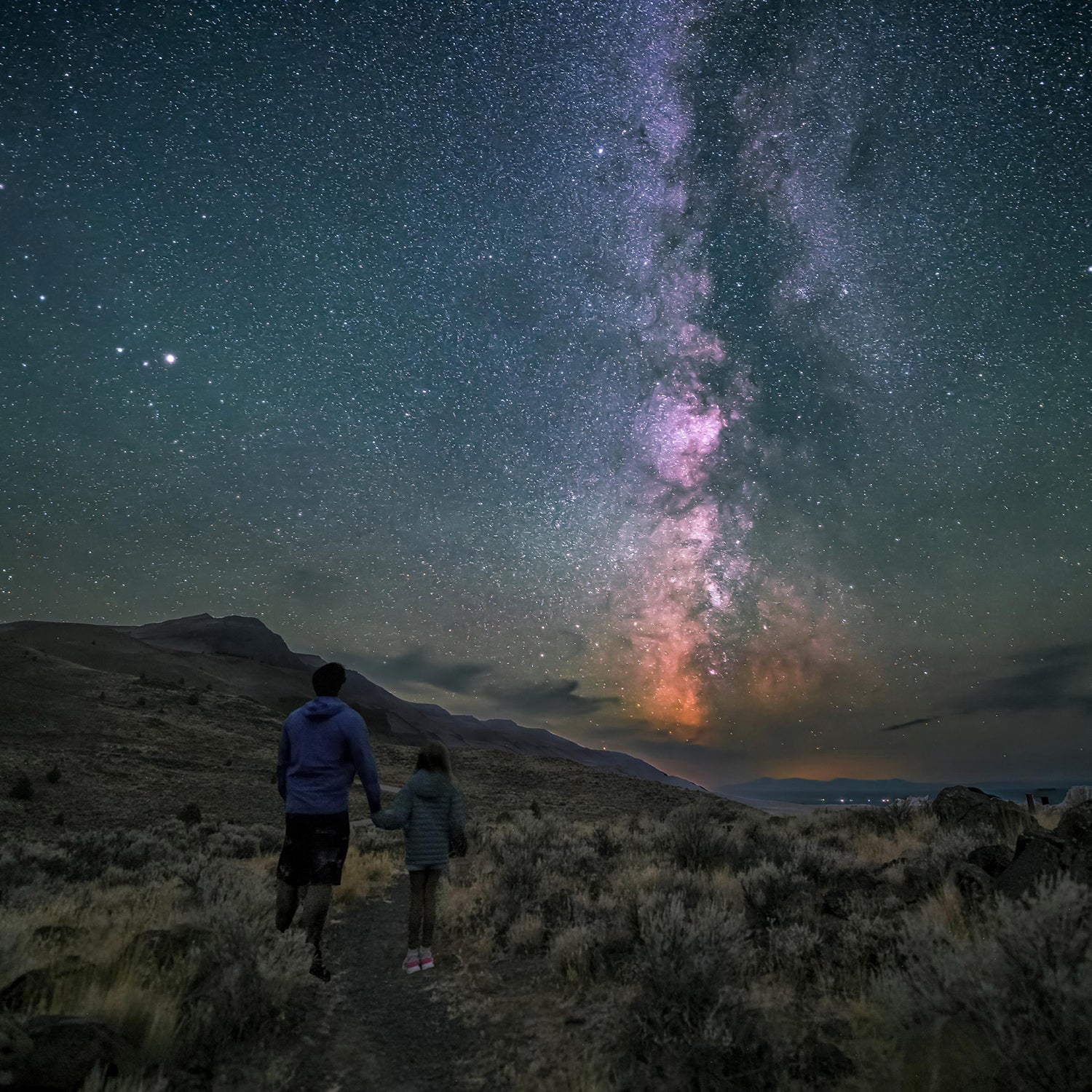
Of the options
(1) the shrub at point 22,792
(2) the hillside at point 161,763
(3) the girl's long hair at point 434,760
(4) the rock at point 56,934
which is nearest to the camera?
(4) the rock at point 56,934

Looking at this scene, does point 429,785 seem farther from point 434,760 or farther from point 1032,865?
point 1032,865

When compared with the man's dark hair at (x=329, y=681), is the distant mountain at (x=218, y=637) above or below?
above

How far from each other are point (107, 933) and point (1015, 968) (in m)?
7.57

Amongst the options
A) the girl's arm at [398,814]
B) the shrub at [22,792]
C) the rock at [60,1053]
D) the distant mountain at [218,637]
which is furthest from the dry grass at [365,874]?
the distant mountain at [218,637]

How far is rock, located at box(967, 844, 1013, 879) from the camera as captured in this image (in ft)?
21.8

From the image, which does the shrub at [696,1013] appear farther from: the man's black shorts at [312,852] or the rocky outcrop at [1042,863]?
the man's black shorts at [312,852]

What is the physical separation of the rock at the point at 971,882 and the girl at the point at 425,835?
5034mm

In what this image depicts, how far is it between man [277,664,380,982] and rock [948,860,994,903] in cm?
577

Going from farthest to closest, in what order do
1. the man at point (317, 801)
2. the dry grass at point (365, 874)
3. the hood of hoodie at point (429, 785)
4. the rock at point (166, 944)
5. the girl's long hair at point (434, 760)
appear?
1. the dry grass at point (365, 874)
2. the girl's long hair at point (434, 760)
3. the hood of hoodie at point (429, 785)
4. the man at point (317, 801)
5. the rock at point (166, 944)

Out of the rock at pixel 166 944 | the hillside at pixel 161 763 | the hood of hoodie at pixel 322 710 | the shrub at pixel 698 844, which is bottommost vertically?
the hillside at pixel 161 763

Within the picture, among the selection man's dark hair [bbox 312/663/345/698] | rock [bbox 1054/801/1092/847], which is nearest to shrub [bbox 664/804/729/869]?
rock [bbox 1054/801/1092/847]

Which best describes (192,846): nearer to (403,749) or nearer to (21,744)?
(21,744)

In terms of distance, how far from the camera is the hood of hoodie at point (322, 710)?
5539mm

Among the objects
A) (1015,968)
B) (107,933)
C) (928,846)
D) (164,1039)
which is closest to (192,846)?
(107,933)
